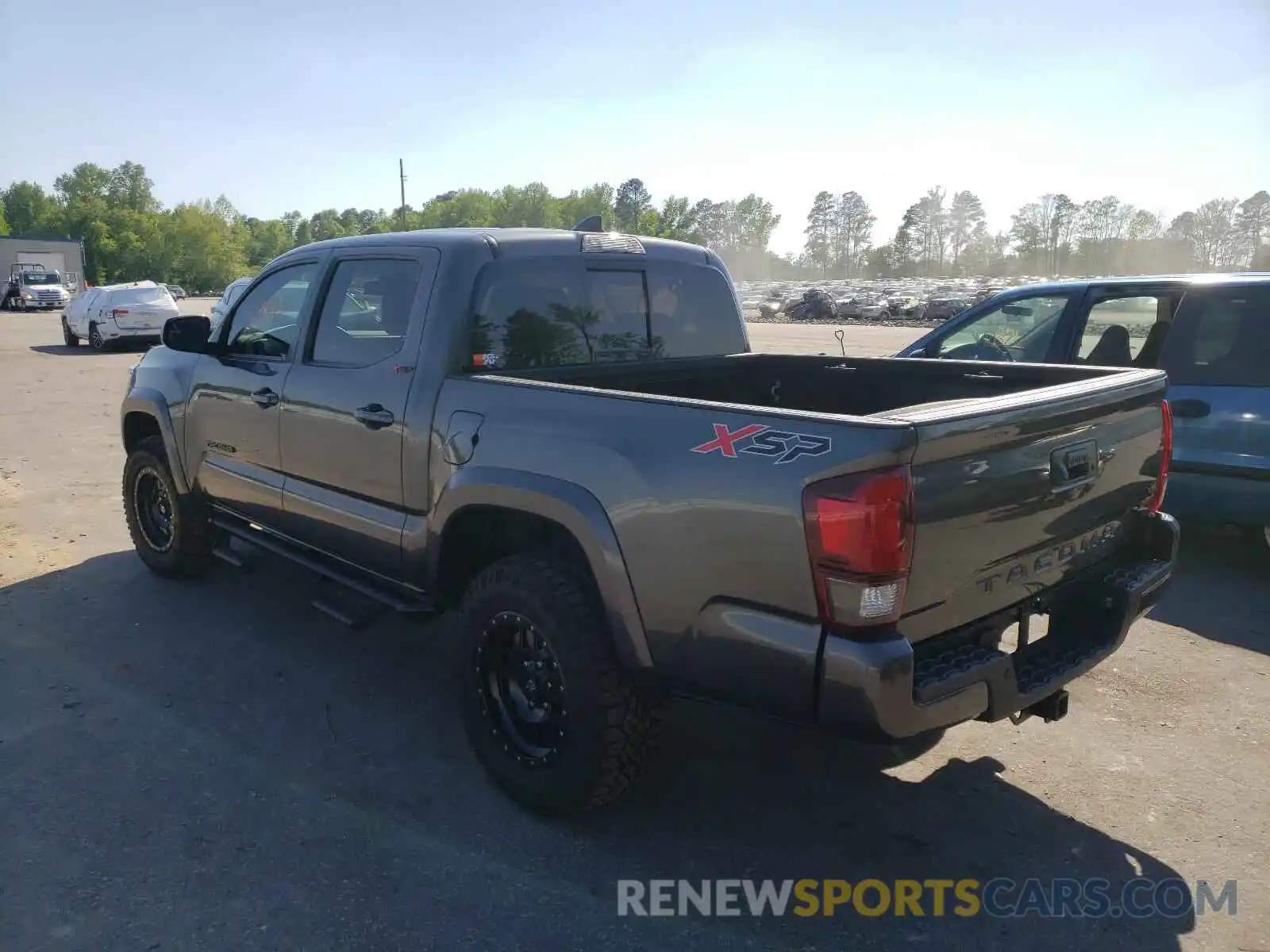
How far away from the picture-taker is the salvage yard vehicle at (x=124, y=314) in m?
21.1

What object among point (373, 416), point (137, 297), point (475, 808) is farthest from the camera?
point (137, 297)

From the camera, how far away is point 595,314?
4.09 metres

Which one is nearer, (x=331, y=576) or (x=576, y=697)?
(x=576, y=697)

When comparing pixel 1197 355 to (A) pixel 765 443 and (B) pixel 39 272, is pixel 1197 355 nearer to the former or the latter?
(A) pixel 765 443

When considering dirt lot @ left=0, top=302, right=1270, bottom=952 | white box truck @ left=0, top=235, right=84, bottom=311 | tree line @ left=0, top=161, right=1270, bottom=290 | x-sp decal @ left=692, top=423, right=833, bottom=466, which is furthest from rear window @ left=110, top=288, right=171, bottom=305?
tree line @ left=0, top=161, right=1270, bottom=290

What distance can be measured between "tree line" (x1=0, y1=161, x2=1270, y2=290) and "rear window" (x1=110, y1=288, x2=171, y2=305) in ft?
202

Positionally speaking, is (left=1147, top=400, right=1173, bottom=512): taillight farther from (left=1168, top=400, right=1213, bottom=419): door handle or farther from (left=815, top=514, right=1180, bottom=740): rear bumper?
(left=1168, top=400, right=1213, bottom=419): door handle

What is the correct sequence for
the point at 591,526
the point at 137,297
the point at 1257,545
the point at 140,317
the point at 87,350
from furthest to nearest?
the point at 87,350 → the point at 137,297 → the point at 140,317 → the point at 1257,545 → the point at 591,526

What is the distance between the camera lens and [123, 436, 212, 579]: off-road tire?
539cm

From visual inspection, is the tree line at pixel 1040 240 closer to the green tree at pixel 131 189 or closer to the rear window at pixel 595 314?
the rear window at pixel 595 314

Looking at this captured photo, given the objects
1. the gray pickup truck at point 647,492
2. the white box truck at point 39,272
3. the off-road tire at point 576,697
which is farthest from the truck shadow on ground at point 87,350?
the white box truck at point 39,272

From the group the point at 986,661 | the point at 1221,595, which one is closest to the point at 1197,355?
the point at 1221,595

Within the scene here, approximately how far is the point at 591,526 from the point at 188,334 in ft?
10.3

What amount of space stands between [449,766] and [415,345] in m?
1.66
